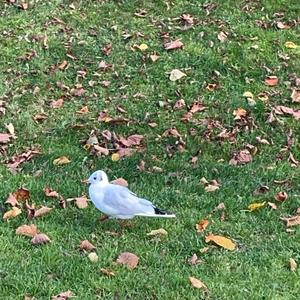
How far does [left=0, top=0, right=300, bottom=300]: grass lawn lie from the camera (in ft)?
15.5

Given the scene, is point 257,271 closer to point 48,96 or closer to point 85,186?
point 85,186

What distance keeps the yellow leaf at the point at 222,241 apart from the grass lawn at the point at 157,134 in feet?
0.17

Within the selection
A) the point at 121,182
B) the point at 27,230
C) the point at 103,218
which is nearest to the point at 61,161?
the point at 121,182

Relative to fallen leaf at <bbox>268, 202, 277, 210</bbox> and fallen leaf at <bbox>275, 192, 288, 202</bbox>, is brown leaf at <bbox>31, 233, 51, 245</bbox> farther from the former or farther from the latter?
fallen leaf at <bbox>275, 192, 288, 202</bbox>

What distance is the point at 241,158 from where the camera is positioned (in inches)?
254

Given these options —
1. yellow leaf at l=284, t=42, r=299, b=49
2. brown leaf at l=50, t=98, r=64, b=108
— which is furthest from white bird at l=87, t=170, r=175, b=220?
yellow leaf at l=284, t=42, r=299, b=49

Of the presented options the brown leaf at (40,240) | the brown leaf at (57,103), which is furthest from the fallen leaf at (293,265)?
the brown leaf at (57,103)

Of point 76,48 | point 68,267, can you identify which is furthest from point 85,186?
point 76,48

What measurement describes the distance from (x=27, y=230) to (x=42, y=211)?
0.98 ft

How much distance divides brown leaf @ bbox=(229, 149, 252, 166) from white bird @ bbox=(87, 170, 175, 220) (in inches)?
54.4

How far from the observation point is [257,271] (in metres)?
4.73

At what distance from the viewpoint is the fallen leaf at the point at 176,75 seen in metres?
7.86

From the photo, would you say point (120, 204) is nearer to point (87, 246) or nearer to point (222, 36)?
point (87, 246)

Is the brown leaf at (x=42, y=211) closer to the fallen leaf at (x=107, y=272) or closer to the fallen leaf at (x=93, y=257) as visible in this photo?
the fallen leaf at (x=93, y=257)
